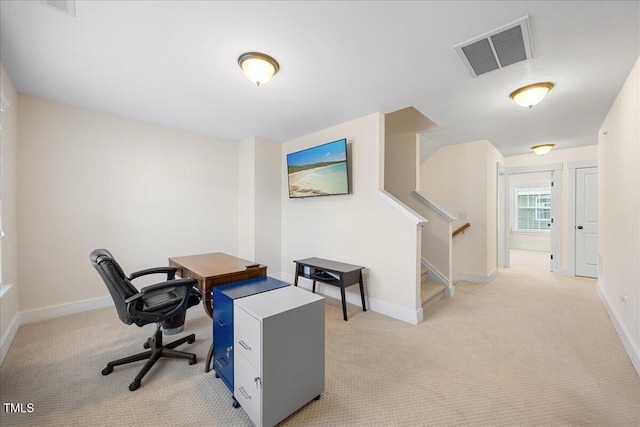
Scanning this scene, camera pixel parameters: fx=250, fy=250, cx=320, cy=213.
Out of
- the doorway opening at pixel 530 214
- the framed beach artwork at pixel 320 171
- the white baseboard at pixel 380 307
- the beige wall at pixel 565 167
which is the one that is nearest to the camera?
the white baseboard at pixel 380 307

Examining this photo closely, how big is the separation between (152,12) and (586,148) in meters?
6.81

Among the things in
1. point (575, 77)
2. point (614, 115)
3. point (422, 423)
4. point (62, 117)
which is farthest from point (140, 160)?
point (614, 115)

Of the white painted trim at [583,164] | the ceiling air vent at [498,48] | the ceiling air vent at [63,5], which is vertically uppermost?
the ceiling air vent at [63,5]

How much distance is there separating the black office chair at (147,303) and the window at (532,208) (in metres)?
9.58

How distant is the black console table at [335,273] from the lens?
2.85 meters

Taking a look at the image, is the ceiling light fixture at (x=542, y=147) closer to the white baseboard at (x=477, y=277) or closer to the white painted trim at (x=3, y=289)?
the white baseboard at (x=477, y=277)

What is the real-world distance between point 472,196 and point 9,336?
20.2ft

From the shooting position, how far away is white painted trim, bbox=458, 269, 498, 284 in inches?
171

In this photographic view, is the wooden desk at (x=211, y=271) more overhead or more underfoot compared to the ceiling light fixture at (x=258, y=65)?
more underfoot

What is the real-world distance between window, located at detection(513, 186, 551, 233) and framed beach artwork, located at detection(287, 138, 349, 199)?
768cm

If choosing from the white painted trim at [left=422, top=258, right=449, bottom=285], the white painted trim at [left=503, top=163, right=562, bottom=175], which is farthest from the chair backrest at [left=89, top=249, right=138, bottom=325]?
the white painted trim at [left=503, top=163, right=562, bottom=175]

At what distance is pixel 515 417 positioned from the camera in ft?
4.92

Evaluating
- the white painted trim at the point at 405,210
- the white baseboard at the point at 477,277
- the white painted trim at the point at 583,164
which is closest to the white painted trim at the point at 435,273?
the white baseboard at the point at 477,277

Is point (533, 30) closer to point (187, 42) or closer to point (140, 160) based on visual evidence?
point (187, 42)
